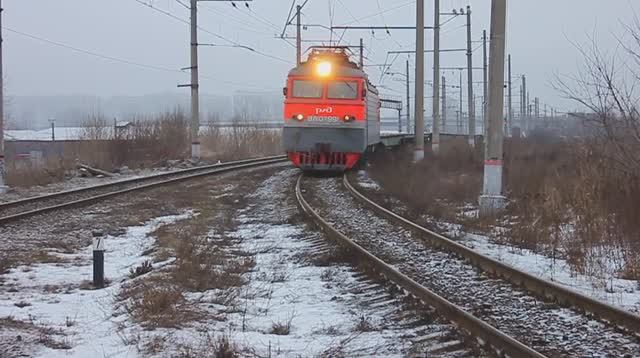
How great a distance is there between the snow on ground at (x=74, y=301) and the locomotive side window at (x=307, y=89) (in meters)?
11.9

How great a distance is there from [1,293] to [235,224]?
20.6 feet

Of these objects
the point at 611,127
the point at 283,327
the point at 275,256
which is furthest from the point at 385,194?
the point at 283,327

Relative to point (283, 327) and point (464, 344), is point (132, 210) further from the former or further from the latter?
point (464, 344)

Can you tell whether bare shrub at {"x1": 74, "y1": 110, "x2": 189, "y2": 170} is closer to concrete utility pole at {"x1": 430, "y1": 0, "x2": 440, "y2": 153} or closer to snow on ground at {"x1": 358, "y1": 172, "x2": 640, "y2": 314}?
concrete utility pole at {"x1": 430, "y1": 0, "x2": 440, "y2": 153}

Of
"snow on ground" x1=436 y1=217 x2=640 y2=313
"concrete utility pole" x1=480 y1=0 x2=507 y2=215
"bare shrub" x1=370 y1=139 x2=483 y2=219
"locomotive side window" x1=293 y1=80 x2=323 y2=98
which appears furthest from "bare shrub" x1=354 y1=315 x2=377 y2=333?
"locomotive side window" x1=293 y1=80 x2=323 y2=98

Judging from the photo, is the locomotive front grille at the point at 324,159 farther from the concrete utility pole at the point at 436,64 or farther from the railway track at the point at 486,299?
the concrete utility pole at the point at 436,64

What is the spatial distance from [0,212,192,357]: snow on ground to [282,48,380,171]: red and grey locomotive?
37.4 feet

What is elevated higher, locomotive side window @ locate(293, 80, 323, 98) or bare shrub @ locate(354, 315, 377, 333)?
locomotive side window @ locate(293, 80, 323, 98)

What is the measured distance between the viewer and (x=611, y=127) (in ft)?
40.7

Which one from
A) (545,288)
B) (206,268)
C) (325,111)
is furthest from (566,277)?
(325,111)

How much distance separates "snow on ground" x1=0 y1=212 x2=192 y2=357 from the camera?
19.5 feet

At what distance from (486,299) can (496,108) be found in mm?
7947

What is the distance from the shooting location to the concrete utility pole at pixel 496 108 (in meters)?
14.4

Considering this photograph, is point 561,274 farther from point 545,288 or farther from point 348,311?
point 348,311
